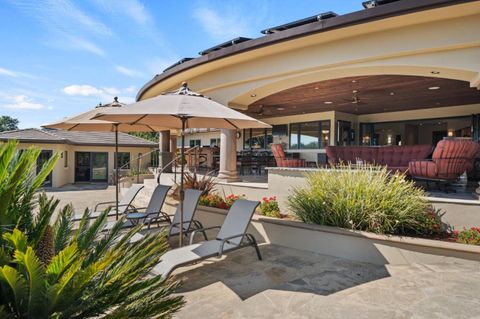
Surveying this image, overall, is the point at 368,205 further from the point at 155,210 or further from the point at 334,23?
the point at 155,210

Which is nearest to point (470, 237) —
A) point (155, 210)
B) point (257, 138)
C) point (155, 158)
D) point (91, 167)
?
point (155, 210)

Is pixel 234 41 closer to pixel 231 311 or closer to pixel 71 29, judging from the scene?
pixel 71 29

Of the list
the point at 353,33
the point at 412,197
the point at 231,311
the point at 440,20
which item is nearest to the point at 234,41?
the point at 353,33

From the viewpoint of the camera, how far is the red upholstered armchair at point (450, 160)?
6203 millimetres

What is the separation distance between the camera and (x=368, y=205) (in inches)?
197

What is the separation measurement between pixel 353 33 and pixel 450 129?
1357 centimetres

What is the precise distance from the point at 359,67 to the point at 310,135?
33.9ft

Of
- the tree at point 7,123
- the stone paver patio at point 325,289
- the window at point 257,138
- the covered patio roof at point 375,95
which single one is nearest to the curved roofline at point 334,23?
the covered patio roof at point 375,95

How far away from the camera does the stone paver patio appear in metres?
3.17

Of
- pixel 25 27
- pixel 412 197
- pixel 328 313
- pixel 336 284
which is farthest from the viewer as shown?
pixel 25 27

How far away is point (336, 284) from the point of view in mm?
3904

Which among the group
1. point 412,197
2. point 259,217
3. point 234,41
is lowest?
point 259,217

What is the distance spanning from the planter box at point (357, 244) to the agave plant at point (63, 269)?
11.7 ft

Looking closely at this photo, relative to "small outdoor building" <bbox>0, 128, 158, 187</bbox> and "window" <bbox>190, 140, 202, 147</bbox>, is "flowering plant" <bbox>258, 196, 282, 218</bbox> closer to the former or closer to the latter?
"small outdoor building" <bbox>0, 128, 158, 187</bbox>
